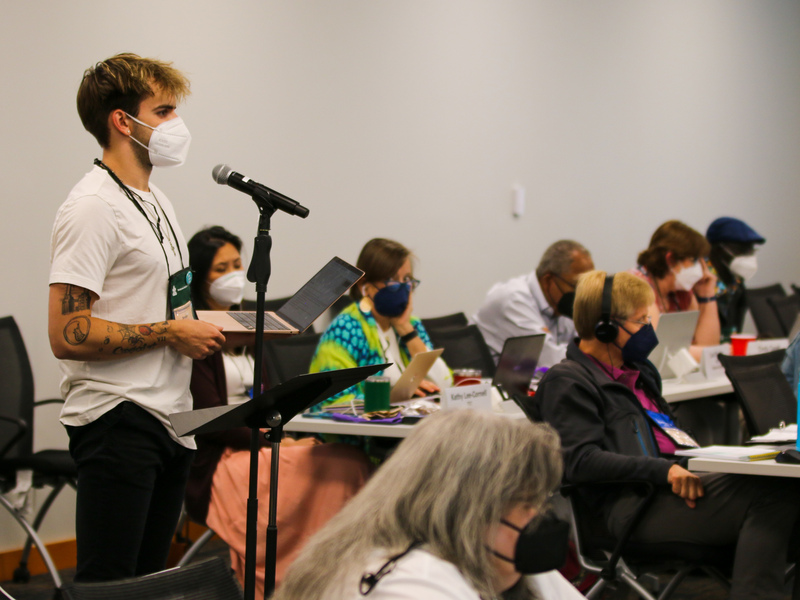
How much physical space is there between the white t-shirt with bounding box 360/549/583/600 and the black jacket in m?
1.54

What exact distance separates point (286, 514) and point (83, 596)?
1.37 meters

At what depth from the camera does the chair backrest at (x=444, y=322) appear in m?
4.52

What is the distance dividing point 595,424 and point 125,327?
1.41 meters

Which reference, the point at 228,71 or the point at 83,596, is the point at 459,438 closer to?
the point at 83,596

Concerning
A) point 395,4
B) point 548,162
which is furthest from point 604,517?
point 548,162

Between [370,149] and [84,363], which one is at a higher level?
[370,149]

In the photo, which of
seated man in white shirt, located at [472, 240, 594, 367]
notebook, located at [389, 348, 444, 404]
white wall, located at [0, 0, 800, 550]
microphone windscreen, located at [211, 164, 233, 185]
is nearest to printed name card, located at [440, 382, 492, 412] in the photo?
notebook, located at [389, 348, 444, 404]

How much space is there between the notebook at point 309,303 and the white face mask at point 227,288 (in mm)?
852

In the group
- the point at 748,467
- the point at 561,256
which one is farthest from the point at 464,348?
the point at 748,467

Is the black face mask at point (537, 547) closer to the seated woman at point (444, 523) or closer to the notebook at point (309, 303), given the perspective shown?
the seated woman at point (444, 523)

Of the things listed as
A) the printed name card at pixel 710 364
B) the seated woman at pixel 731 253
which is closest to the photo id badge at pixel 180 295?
the printed name card at pixel 710 364

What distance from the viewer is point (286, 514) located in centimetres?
282

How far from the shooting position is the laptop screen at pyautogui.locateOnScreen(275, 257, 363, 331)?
6.88 feet

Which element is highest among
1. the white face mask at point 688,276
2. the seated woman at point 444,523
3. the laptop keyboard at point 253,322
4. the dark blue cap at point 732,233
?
the dark blue cap at point 732,233
